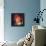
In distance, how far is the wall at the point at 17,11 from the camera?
596 centimetres

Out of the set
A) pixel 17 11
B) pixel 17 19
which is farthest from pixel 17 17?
pixel 17 11

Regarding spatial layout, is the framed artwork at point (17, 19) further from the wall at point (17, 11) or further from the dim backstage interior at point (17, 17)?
the wall at point (17, 11)

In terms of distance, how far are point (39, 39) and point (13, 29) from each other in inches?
132

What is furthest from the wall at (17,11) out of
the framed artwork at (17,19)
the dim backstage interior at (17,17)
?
the framed artwork at (17,19)

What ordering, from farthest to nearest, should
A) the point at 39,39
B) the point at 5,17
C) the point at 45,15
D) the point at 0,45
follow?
1. the point at 5,17
2. the point at 45,15
3. the point at 0,45
4. the point at 39,39

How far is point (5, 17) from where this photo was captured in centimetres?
595

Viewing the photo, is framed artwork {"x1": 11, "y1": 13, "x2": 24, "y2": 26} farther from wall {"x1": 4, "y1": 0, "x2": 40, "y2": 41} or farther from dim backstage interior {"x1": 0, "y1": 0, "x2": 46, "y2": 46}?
wall {"x1": 4, "y1": 0, "x2": 40, "y2": 41}

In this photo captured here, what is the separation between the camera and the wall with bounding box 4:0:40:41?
5.96 meters

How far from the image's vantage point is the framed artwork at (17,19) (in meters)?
6.00

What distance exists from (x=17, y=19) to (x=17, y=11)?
0.36m

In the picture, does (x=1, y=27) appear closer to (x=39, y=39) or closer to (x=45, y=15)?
(x=45, y=15)

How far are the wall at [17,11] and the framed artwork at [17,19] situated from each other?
0.44 feet

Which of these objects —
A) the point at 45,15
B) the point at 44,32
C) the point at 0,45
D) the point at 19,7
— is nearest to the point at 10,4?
the point at 19,7

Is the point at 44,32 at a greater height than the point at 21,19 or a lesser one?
lesser
